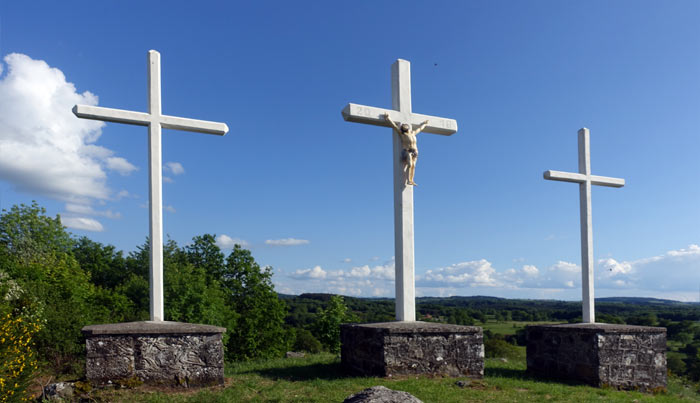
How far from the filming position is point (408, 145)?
8.37 meters

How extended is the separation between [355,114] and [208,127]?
2.48 m

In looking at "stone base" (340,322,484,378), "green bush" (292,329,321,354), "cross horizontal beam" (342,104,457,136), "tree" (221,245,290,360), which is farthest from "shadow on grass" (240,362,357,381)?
"green bush" (292,329,321,354)

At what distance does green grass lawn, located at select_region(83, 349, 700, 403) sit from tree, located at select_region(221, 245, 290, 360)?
64.0ft

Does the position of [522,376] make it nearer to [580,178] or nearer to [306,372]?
[306,372]

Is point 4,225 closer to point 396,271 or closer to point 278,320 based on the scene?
point 278,320

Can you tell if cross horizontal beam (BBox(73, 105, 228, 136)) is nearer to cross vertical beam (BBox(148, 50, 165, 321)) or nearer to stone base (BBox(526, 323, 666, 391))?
cross vertical beam (BBox(148, 50, 165, 321))

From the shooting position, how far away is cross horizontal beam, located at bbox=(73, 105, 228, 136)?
24.8 ft

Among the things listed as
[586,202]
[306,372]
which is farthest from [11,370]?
[586,202]

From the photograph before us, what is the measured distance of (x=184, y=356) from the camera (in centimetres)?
687

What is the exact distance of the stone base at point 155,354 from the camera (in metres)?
6.61

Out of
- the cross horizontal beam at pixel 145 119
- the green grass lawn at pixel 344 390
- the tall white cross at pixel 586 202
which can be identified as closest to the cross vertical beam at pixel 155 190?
the cross horizontal beam at pixel 145 119

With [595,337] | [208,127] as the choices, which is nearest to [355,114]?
[208,127]

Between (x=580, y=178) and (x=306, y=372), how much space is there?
703 centimetres

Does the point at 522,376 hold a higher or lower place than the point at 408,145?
lower
